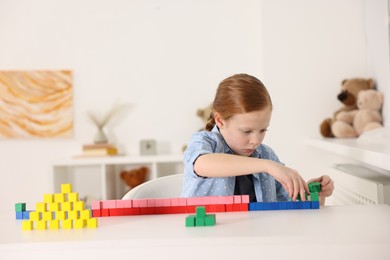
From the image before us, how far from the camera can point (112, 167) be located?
3.59 metres

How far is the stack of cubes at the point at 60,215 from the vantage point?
979mm

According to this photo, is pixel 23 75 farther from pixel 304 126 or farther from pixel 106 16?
pixel 304 126

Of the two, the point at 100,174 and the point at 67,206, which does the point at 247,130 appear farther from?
the point at 100,174

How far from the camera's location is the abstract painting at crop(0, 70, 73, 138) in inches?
141

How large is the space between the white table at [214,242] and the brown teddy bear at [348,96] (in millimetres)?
1874

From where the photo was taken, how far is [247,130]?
4.68ft

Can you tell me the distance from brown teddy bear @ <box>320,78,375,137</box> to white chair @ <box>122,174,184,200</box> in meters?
1.32

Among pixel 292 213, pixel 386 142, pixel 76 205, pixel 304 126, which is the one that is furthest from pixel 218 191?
pixel 304 126

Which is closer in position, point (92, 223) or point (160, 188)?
point (92, 223)

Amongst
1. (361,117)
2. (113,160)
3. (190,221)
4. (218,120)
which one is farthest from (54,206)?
(113,160)

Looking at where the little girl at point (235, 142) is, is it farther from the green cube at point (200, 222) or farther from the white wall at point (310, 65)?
the white wall at point (310, 65)

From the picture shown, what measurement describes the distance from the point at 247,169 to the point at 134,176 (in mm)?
2371

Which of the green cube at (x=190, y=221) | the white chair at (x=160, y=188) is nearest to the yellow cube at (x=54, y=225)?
the green cube at (x=190, y=221)

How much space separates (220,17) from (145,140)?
900 mm
